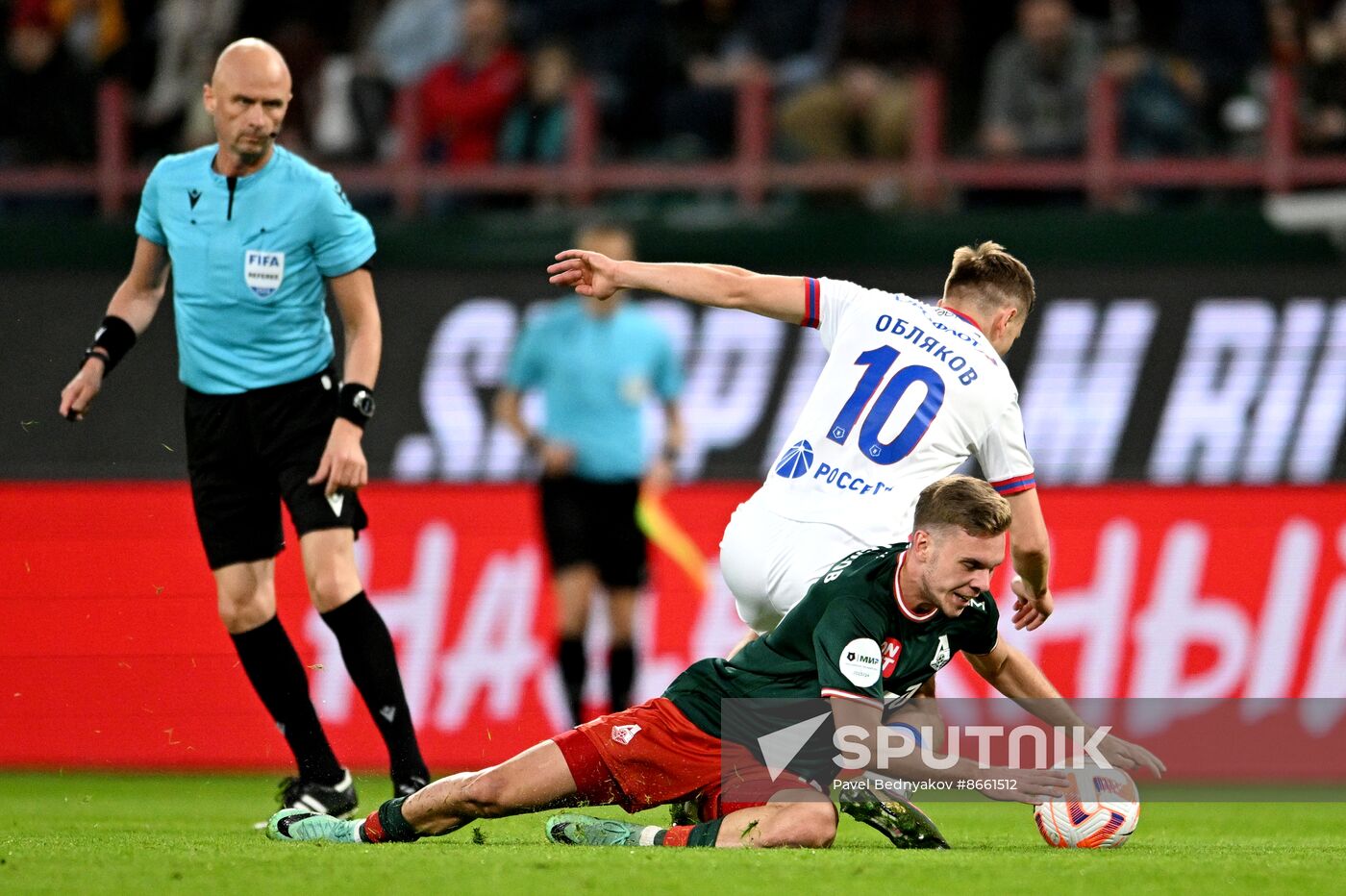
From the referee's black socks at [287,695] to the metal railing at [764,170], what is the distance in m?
5.15

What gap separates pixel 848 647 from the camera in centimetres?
510

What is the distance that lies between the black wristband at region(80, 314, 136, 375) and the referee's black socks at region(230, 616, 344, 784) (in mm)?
1020

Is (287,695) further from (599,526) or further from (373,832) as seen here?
(599,526)

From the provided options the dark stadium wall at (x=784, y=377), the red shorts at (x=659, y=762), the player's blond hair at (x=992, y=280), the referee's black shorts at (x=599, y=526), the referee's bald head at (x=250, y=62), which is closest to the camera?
the red shorts at (x=659, y=762)

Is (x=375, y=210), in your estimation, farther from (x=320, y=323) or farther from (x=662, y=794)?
(x=662, y=794)

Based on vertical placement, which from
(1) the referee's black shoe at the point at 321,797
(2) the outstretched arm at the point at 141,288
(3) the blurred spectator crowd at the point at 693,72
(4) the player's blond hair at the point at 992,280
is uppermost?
(3) the blurred spectator crowd at the point at 693,72

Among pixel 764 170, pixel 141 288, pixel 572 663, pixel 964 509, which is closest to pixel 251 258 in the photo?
pixel 141 288

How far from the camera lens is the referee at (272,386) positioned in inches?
249

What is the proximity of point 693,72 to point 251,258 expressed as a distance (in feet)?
19.6

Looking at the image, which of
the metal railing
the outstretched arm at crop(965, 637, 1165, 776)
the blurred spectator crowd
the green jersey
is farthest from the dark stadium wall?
the green jersey

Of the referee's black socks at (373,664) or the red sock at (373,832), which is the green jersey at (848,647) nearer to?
the red sock at (373,832)

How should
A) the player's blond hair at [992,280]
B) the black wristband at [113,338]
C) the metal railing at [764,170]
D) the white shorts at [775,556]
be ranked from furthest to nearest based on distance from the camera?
the metal railing at [764,170], the black wristband at [113,338], the player's blond hair at [992,280], the white shorts at [775,556]

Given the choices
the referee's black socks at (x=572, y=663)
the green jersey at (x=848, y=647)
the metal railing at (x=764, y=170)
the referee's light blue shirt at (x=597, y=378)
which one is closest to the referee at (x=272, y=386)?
the green jersey at (x=848, y=647)

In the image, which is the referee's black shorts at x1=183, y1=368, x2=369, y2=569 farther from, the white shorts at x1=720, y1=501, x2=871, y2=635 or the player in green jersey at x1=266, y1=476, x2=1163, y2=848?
the white shorts at x1=720, y1=501, x2=871, y2=635
